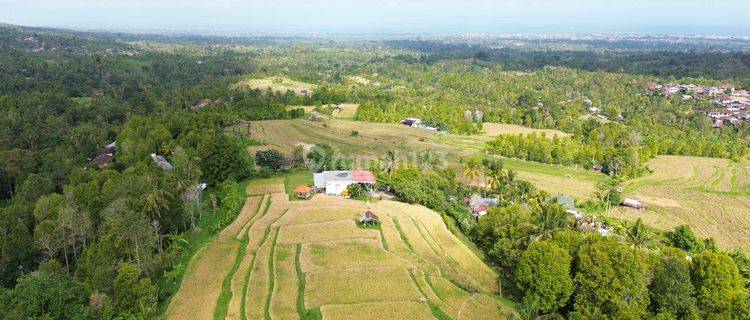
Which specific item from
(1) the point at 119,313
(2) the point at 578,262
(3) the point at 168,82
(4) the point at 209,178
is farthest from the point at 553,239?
(3) the point at 168,82

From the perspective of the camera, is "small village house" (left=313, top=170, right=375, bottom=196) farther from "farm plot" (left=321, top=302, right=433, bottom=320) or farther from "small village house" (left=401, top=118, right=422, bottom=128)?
"small village house" (left=401, top=118, right=422, bottom=128)

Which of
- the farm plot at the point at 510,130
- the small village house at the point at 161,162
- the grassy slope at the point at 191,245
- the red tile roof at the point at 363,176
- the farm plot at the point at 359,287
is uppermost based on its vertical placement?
the small village house at the point at 161,162

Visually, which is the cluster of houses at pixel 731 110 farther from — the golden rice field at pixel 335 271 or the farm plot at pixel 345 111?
the golden rice field at pixel 335 271

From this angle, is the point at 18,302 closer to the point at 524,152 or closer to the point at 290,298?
the point at 290,298

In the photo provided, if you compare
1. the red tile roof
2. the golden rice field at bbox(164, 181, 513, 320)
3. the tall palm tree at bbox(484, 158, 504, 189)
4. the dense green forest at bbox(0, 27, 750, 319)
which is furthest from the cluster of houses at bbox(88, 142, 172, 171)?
the tall palm tree at bbox(484, 158, 504, 189)

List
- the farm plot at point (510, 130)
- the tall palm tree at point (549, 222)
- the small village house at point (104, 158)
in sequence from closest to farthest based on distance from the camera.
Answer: the tall palm tree at point (549, 222), the small village house at point (104, 158), the farm plot at point (510, 130)

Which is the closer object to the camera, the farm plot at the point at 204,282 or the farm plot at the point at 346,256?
the farm plot at the point at 204,282

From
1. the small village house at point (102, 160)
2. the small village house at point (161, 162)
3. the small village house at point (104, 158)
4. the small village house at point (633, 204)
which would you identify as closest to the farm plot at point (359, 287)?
the small village house at point (161, 162)

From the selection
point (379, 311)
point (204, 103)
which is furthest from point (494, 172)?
point (204, 103)
